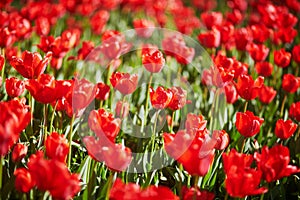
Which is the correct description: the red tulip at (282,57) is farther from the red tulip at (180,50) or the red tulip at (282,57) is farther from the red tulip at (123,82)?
the red tulip at (123,82)

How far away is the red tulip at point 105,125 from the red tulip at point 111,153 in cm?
3

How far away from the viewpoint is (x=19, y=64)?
1.94 meters

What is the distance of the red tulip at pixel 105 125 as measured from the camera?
5.05 ft

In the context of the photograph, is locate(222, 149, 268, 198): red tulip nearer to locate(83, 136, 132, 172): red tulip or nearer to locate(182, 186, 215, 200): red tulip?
locate(182, 186, 215, 200): red tulip

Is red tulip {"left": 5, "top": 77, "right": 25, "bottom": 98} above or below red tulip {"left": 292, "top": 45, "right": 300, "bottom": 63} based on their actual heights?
below

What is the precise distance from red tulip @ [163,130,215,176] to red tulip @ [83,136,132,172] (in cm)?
15

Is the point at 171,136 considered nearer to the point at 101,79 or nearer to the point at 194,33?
the point at 101,79

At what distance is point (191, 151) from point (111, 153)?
245 millimetres

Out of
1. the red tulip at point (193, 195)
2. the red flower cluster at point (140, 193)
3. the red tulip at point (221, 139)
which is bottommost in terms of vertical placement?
the red tulip at point (193, 195)

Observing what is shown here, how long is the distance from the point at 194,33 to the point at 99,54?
1.70m

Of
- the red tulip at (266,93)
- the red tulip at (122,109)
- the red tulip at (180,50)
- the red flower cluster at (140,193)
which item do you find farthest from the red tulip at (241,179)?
the red tulip at (180,50)

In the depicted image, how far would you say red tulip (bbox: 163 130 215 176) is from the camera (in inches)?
56.7

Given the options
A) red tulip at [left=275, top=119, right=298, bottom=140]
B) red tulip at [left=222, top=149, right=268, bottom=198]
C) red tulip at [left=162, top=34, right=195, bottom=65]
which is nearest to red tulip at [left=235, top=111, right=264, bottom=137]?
red tulip at [left=275, top=119, right=298, bottom=140]

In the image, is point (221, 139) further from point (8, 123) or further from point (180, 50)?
point (180, 50)
